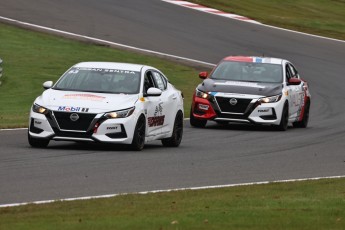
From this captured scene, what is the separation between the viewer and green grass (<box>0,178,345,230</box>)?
10.3 meters

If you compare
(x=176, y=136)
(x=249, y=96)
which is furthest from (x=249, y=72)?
(x=176, y=136)

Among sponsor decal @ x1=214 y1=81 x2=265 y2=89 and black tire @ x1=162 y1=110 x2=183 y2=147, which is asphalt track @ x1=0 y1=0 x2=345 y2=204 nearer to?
black tire @ x1=162 y1=110 x2=183 y2=147

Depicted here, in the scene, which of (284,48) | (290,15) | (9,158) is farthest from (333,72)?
(9,158)

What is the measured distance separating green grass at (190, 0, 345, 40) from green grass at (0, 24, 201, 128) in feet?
35.3

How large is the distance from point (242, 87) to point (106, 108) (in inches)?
287

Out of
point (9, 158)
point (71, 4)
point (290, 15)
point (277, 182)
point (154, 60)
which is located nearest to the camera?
point (277, 182)

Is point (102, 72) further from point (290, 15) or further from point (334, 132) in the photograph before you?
point (290, 15)

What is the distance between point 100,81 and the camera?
18938 millimetres

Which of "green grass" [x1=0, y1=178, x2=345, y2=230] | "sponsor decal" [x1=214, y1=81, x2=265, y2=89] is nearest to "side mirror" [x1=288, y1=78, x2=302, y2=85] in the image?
"sponsor decal" [x1=214, y1=81, x2=265, y2=89]

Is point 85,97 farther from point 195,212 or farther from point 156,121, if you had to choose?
point 195,212

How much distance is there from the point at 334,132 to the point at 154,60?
13.5m

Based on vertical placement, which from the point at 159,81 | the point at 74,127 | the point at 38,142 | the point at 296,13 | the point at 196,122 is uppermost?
the point at 159,81

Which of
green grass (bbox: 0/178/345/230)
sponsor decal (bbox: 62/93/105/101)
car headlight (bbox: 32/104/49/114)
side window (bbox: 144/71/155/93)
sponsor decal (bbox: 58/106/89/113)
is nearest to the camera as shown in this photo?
green grass (bbox: 0/178/345/230)

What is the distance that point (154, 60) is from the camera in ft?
122
